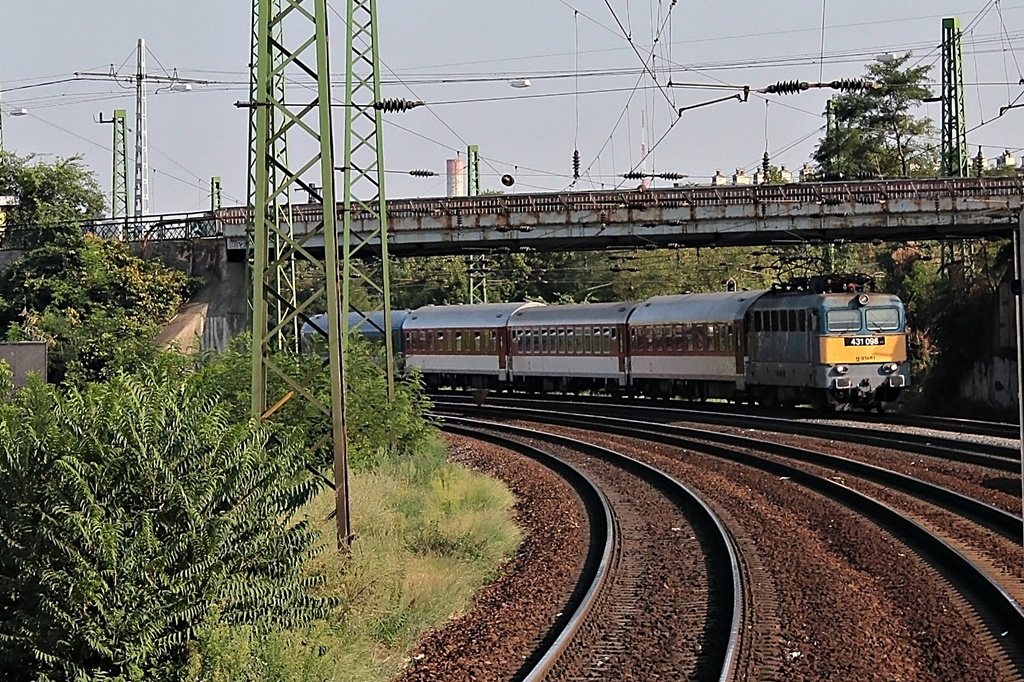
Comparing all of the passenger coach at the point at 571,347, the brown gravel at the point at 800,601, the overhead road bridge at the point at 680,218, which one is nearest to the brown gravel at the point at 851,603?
the brown gravel at the point at 800,601

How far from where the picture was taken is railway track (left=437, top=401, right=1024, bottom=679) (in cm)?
1088

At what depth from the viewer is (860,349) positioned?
102 feet

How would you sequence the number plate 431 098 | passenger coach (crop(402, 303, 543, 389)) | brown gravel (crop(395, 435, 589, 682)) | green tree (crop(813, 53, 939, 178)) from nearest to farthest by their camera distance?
brown gravel (crop(395, 435, 589, 682)), the number plate 431 098, passenger coach (crop(402, 303, 543, 389)), green tree (crop(813, 53, 939, 178))

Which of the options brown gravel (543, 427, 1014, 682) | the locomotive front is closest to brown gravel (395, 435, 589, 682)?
brown gravel (543, 427, 1014, 682)

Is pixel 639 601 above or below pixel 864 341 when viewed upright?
below

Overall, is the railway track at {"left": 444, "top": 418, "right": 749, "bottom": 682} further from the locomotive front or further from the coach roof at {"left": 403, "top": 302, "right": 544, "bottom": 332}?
the coach roof at {"left": 403, "top": 302, "right": 544, "bottom": 332}

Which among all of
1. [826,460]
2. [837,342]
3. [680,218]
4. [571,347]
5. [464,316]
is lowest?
[826,460]

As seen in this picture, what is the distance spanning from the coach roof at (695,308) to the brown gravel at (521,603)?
51.5 feet

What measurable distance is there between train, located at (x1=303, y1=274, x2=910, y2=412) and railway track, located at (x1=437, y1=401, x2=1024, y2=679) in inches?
152

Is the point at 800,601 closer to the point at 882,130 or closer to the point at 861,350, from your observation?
the point at 861,350

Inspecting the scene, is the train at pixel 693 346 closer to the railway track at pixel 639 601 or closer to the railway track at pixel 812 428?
the railway track at pixel 812 428

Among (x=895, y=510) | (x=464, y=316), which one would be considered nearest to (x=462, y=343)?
(x=464, y=316)

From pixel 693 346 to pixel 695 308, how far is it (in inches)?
43.4

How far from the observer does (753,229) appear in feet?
122
